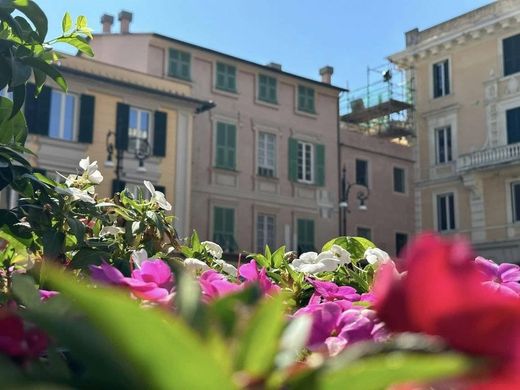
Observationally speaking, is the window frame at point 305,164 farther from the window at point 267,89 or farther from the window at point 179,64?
the window at point 179,64

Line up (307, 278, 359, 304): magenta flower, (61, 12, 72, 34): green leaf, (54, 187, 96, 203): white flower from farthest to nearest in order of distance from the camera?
1. (61, 12, 72, 34): green leaf
2. (54, 187, 96, 203): white flower
3. (307, 278, 359, 304): magenta flower

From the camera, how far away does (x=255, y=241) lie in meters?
22.2

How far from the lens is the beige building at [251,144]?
21156 millimetres

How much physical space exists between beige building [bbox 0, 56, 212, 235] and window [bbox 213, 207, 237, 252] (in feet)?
5.38

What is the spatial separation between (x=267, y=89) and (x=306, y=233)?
5.18m

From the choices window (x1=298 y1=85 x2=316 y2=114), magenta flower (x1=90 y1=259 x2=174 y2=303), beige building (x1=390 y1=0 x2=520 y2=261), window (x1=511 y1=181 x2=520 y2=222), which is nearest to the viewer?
magenta flower (x1=90 y1=259 x2=174 y2=303)

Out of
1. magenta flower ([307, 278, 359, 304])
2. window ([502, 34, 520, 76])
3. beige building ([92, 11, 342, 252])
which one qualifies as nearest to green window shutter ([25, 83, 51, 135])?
beige building ([92, 11, 342, 252])

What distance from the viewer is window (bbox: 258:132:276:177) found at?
22.8 meters

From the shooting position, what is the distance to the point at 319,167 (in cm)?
2377

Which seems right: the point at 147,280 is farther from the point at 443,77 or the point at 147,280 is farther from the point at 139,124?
the point at 443,77

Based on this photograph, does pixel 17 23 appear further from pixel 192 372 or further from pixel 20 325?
pixel 192 372

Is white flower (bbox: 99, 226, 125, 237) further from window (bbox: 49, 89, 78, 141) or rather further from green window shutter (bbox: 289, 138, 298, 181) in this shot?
green window shutter (bbox: 289, 138, 298, 181)

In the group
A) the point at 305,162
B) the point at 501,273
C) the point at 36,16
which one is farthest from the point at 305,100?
the point at 501,273

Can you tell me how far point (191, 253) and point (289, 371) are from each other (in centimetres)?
145
